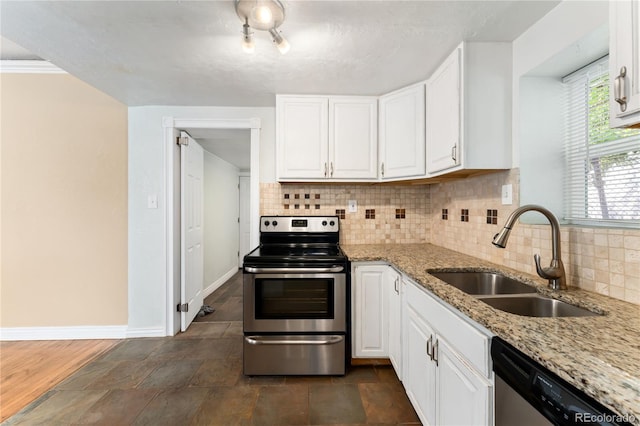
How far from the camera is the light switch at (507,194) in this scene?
163cm

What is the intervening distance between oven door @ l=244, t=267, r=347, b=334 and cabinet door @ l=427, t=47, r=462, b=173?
1.03 m

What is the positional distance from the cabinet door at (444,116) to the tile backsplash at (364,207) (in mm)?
674

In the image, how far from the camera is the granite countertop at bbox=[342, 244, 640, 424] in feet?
1.84

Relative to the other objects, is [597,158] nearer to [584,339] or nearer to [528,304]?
[528,304]

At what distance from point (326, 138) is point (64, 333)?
302 cm

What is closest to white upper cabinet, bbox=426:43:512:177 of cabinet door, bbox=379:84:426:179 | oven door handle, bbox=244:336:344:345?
cabinet door, bbox=379:84:426:179

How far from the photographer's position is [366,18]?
1386mm

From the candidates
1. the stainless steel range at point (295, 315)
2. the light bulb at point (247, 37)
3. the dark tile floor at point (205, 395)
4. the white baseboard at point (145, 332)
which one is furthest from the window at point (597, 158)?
the white baseboard at point (145, 332)

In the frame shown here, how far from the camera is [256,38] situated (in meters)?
1.55

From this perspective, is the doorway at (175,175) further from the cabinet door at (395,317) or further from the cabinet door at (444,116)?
the cabinet door at (444,116)

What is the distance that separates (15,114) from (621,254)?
14.4 feet

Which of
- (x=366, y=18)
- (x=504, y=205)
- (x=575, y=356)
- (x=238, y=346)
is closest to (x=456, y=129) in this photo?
(x=504, y=205)

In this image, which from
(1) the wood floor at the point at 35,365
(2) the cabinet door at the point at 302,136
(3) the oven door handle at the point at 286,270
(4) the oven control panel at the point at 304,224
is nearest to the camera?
(1) the wood floor at the point at 35,365

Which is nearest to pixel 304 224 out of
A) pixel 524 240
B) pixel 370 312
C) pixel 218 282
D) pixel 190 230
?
pixel 370 312
